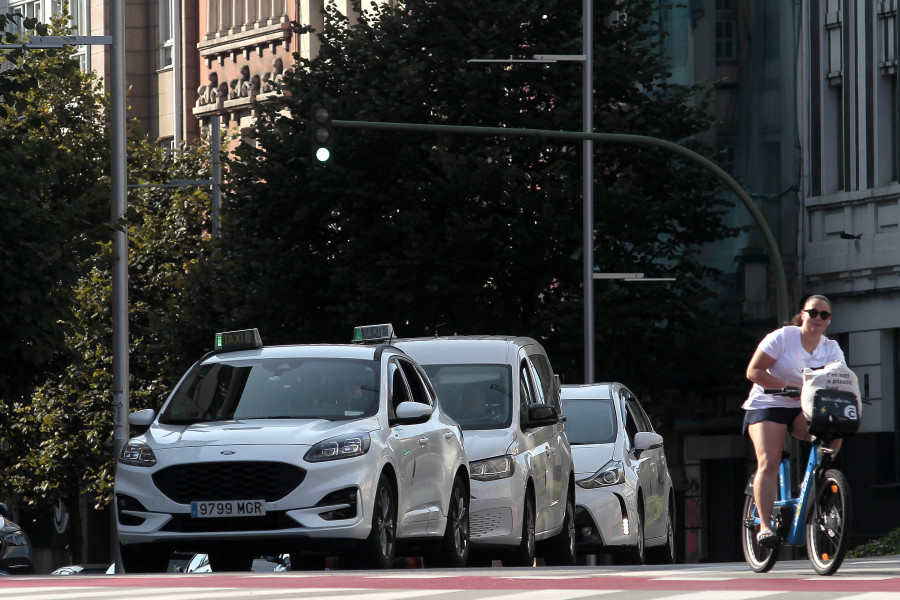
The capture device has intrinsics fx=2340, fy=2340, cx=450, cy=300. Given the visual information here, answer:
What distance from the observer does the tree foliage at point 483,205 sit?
36594mm

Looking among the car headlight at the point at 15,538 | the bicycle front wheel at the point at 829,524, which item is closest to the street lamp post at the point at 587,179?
the car headlight at the point at 15,538

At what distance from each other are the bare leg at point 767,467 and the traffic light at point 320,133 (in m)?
16.5

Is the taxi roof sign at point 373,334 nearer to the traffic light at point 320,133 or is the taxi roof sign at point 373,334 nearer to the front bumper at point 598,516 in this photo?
the front bumper at point 598,516

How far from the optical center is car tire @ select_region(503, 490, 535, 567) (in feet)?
59.7

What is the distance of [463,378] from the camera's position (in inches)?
750

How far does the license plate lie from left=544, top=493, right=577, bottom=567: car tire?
530 centimetres

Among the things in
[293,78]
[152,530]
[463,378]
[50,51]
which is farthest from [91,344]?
[152,530]

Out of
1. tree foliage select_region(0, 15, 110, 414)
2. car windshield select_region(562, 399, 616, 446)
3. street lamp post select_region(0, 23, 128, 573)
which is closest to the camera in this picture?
car windshield select_region(562, 399, 616, 446)

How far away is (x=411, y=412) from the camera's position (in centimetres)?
1595

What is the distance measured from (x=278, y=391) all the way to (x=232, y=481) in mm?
1194

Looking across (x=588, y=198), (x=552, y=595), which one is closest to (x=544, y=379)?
(x=552, y=595)

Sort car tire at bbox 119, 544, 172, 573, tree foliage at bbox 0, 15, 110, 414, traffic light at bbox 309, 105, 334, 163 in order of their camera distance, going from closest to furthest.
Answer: car tire at bbox 119, 544, 172, 573
tree foliage at bbox 0, 15, 110, 414
traffic light at bbox 309, 105, 334, 163

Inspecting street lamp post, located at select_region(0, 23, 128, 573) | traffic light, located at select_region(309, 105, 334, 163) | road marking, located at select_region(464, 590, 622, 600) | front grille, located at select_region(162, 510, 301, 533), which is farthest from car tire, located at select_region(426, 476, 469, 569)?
traffic light, located at select_region(309, 105, 334, 163)

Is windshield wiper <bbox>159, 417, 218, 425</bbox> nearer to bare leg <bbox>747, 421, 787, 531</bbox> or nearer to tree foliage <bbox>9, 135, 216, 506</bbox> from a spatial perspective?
bare leg <bbox>747, 421, 787, 531</bbox>
